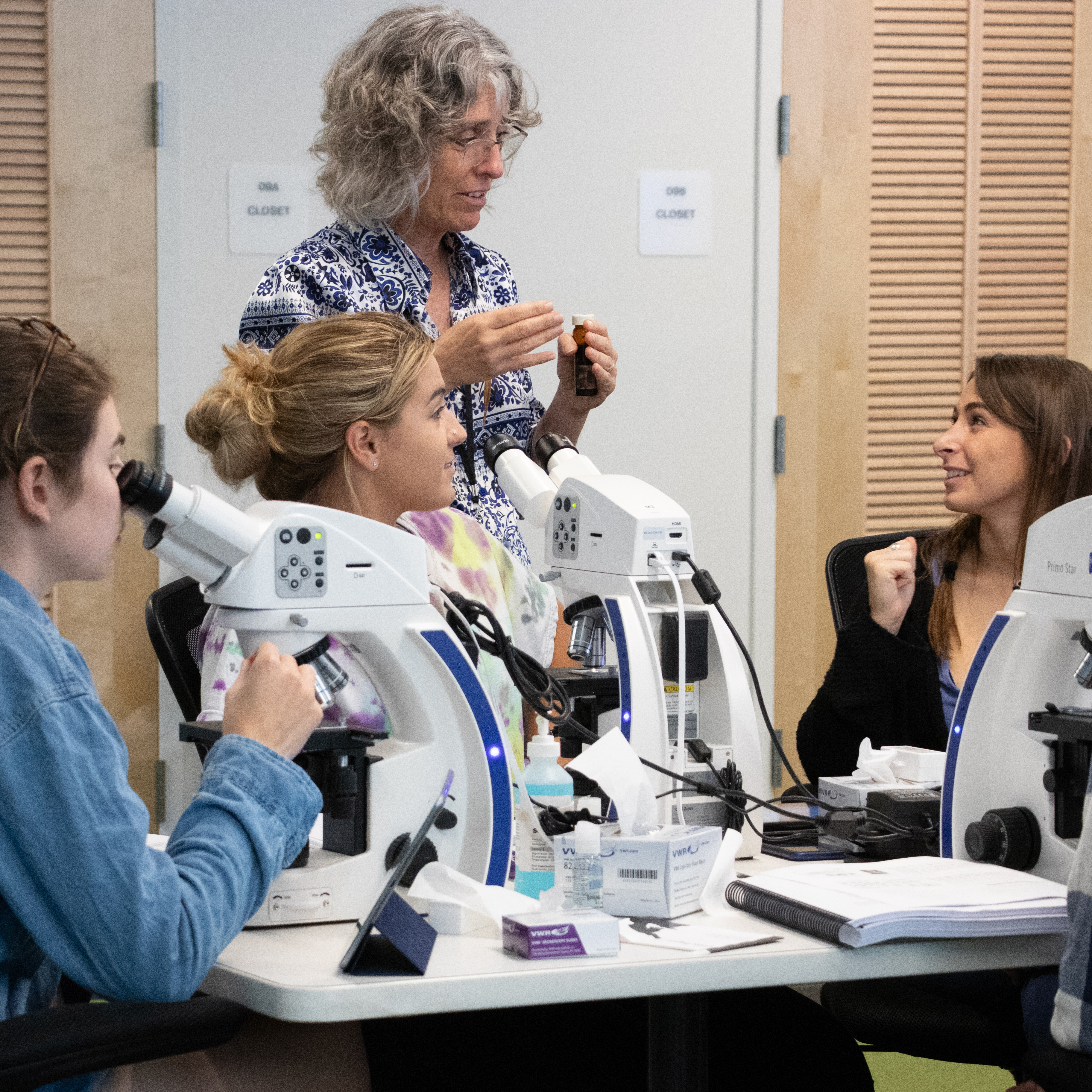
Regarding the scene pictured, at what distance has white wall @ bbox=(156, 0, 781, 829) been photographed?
3.03 meters

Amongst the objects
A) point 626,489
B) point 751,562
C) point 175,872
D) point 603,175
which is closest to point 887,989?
point 626,489

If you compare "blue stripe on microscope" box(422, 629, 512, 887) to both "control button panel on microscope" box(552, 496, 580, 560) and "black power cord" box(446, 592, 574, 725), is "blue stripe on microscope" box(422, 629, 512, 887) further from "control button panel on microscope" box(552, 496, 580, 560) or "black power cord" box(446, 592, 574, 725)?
"control button panel on microscope" box(552, 496, 580, 560)

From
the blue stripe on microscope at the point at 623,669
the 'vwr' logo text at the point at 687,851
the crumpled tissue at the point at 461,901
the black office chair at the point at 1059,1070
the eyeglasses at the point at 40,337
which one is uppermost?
the eyeglasses at the point at 40,337

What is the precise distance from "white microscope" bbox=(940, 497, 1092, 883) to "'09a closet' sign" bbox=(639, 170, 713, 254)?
196 cm

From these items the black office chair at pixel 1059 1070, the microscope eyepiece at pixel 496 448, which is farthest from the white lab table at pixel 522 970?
the microscope eyepiece at pixel 496 448

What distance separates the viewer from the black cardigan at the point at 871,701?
1.92 metres

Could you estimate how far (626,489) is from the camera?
5.24 feet

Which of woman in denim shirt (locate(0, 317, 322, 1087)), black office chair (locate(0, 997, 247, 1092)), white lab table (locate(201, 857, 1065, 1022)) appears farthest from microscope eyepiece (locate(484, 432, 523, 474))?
black office chair (locate(0, 997, 247, 1092))

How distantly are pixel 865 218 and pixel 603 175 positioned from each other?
0.69 m

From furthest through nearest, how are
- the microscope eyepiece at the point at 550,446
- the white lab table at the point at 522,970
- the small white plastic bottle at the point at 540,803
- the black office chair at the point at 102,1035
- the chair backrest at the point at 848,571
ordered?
the chair backrest at the point at 848,571 → the microscope eyepiece at the point at 550,446 → the small white plastic bottle at the point at 540,803 → the white lab table at the point at 522,970 → the black office chair at the point at 102,1035

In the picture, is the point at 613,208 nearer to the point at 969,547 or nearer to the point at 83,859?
the point at 969,547

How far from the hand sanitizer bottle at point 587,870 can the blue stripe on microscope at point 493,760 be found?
11cm

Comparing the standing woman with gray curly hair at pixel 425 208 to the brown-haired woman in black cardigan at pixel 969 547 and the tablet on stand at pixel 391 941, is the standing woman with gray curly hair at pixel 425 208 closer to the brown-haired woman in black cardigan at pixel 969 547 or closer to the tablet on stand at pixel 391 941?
the brown-haired woman in black cardigan at pixel 969 547

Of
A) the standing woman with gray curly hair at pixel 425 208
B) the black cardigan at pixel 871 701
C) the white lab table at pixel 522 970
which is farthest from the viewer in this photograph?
the standing woman with gray curly hair at pixel 425 208
